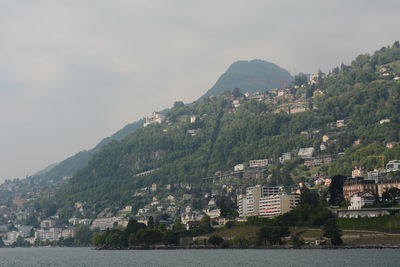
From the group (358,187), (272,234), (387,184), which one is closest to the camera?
(272,234)

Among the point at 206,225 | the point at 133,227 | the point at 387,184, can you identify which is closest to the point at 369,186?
the point at 387,184

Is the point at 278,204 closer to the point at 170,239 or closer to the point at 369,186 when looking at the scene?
the point at 369,186

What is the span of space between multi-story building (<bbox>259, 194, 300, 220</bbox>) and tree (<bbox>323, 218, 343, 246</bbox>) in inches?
1724

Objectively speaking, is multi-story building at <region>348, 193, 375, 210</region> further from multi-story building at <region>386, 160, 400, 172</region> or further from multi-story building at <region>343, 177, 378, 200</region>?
multi-story building at <region>386, 160, 400, 172</region>

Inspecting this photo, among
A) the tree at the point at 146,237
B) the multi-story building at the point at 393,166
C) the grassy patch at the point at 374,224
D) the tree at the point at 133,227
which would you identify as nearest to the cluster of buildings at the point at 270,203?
the multi-story building at the point at 393,166

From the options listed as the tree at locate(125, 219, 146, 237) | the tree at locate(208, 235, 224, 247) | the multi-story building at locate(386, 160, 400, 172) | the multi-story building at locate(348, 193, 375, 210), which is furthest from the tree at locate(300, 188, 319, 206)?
the tree at locate(125, 219, 146, 237)

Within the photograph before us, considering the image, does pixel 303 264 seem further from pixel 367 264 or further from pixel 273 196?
pixel 273 196

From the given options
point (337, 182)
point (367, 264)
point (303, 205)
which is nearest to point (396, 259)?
point (367, 264)

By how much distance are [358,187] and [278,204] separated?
19900 millimetres

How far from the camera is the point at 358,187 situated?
16888cm

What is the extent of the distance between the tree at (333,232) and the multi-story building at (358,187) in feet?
116

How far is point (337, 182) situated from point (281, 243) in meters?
33.5

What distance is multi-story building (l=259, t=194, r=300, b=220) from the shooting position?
17950 centimetres

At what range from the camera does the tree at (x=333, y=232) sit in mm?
129250
